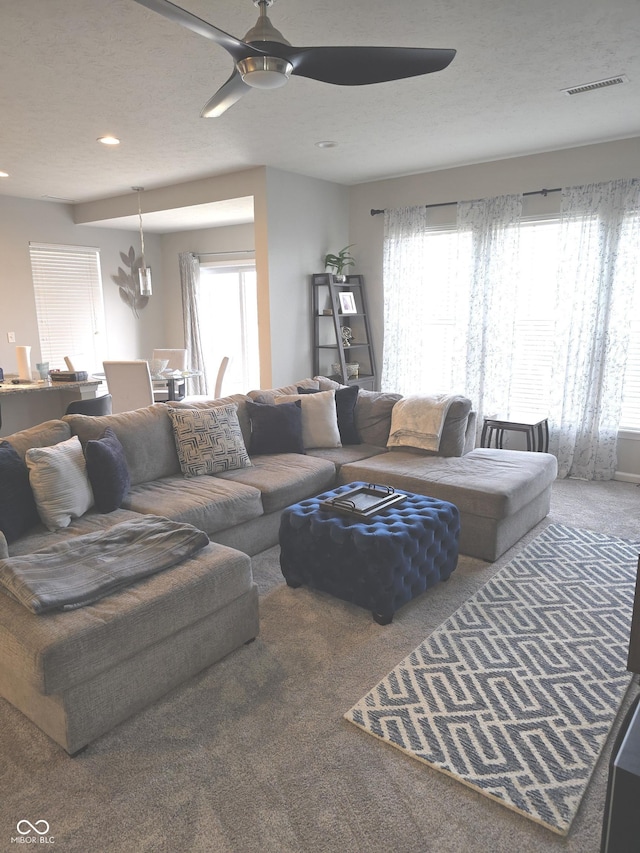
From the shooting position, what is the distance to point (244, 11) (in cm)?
246

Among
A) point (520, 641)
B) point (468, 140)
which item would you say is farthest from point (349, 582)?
point (468, 140)

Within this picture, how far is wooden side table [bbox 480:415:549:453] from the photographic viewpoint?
4.83 m

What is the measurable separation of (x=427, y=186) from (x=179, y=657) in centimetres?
509

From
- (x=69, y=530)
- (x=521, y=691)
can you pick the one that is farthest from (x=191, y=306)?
(x=521, y=691)

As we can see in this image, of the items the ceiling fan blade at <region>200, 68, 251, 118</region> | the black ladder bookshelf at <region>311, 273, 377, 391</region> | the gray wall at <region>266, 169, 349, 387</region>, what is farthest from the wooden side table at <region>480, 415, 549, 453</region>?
the ceiling fan blade at <region>200, 68, 251, 118</region>

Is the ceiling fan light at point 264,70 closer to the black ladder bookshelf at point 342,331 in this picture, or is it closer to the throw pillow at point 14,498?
the throw pillow at point 14,498

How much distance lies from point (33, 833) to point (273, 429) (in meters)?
2.74

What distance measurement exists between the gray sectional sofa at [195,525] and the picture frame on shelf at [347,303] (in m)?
1.57

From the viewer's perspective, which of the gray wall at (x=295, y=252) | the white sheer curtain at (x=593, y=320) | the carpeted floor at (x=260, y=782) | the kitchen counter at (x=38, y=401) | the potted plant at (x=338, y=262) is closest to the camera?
the carpeted floor at (x=260, y=782)

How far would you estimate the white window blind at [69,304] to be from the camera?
6902mm

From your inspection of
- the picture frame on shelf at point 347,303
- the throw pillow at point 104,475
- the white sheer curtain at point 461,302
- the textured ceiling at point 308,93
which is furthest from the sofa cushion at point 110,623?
the picture frame on shelf at point 347,303

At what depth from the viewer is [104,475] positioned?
2947 millimetres

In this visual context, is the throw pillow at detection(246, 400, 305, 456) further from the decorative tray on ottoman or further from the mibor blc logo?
the mibor blc logo

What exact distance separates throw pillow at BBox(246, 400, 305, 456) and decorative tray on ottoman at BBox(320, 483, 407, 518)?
0.94 metres
